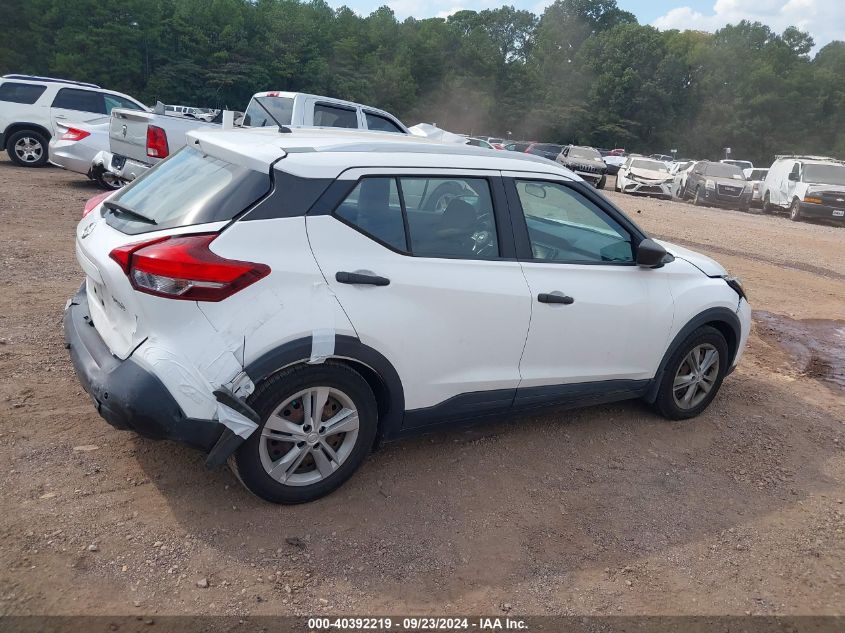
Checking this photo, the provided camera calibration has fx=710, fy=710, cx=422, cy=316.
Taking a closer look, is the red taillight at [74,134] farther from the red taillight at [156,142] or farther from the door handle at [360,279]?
the door handle at [360,279]

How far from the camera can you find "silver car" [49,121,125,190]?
12125 millimetres

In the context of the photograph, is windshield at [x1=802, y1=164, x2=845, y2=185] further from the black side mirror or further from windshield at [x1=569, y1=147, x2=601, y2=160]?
the black side mirror

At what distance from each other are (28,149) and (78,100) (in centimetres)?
154

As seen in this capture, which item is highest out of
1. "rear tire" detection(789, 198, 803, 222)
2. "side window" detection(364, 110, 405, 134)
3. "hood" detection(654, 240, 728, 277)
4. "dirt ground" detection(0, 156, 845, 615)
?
"side window" detection(364, 110, 405, 134)

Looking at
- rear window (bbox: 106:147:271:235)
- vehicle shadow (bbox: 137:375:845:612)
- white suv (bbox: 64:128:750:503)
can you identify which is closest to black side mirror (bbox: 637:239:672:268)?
white suv (bbox: 64:128:750:503)

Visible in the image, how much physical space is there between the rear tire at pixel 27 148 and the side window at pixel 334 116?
286 inches

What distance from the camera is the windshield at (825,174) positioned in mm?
20516

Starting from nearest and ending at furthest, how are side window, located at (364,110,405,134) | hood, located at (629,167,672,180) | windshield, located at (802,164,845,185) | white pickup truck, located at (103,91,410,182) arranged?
white pickup truck, located at (103,91,410,182) < side window, located at (364,110,405,134) < windshield, located at (802,164,845,185) < hood, located at (629,167,672,180)

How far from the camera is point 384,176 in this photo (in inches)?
138

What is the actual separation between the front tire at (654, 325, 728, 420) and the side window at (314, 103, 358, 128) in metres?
7.64

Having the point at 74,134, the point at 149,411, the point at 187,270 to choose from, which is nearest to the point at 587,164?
the point at 74,134

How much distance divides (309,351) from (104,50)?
58.4m

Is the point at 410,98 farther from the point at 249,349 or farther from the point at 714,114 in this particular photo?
the point at 249,349

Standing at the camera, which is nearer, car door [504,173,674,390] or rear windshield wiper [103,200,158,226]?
rear windshield wiper [103,200,158,226]
